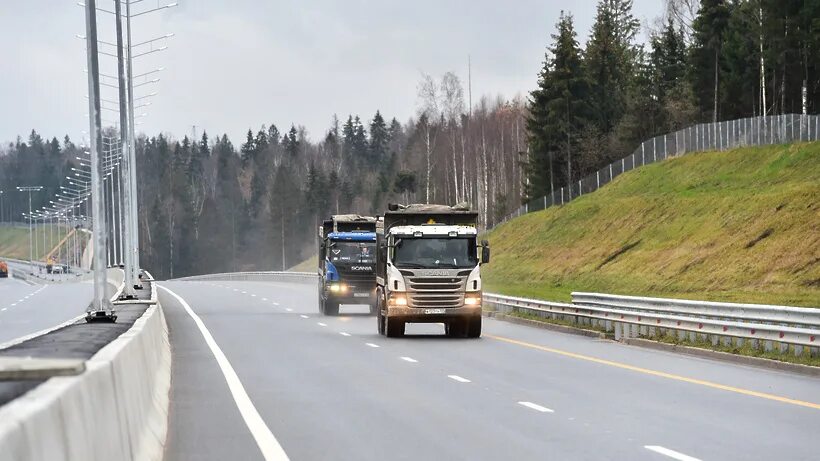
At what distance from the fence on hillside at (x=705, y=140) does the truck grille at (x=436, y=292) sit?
38448 millimetres

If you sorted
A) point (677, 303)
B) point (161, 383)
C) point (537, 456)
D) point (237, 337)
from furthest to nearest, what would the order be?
point (237, 337) → point (677, 303) → point (161, 383) → point (537, 456)

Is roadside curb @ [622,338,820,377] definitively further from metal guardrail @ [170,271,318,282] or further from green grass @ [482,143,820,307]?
metal guardrail @ [170,271,318,282]

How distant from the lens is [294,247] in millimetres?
192750

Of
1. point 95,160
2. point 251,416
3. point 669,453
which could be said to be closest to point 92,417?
point 669,453

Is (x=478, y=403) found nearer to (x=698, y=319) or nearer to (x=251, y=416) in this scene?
(x=251, y=416)

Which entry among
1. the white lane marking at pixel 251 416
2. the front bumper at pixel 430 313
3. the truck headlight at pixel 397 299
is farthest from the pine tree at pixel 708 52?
the white lane marking at pixel 251 416

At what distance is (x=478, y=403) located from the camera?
685 inches

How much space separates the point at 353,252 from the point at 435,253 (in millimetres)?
14986

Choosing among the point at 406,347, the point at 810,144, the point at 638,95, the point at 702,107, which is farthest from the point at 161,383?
the point at 638,95

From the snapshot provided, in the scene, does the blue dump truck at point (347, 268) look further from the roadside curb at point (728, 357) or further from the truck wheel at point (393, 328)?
the roadside curb at point (728, 357)

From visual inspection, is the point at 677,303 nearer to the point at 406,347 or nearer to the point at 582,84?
the point at 406,347

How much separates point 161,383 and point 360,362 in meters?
6.50

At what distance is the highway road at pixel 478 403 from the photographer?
13.1m

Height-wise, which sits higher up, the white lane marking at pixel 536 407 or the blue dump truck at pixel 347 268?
the blue dump truck at pixel 347 268
